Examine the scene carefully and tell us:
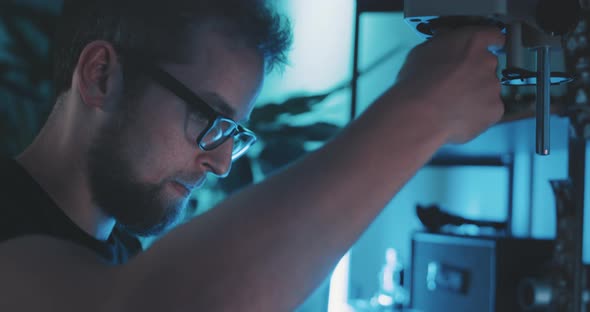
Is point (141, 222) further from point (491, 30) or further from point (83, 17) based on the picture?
point (491, 30)

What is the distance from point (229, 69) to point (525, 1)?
36cm

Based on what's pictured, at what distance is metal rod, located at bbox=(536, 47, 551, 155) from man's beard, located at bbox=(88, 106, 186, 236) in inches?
18.4

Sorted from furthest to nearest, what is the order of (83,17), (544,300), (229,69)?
1. (544,300)
2. (83,17)
3. (229,69)

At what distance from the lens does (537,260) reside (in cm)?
114

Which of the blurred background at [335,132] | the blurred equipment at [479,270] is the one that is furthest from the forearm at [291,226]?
Answer: the blurred background at [335,132]

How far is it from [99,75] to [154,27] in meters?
0.10

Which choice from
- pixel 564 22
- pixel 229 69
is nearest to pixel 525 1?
pixel 564 22

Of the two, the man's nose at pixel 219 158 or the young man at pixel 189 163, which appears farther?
the man's nose at pixel 219 158

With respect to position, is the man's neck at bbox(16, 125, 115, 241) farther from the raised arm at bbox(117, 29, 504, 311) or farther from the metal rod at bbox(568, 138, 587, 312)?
the metal rod at bbox(568, 138, 587, 312)

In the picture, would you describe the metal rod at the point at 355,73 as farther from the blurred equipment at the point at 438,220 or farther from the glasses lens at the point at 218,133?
the glasses lens at the point at 218,133

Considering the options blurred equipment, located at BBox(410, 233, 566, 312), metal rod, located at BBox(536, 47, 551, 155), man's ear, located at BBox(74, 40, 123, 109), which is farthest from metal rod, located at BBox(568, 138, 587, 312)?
man's ear, located at BBox(74, 40, 123, 109)

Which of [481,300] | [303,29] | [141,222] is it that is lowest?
[481,300]

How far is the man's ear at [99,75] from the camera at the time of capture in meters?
0.79

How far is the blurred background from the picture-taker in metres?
1.48
